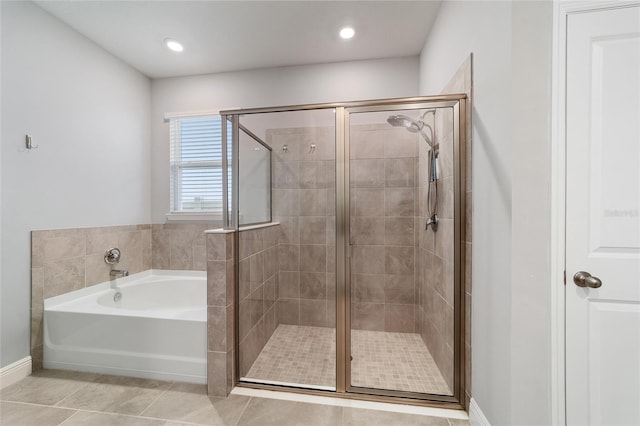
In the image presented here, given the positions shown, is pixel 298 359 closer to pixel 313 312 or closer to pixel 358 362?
pixel 313 312

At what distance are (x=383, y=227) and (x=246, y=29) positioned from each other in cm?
194

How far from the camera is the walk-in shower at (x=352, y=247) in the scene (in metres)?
1.52

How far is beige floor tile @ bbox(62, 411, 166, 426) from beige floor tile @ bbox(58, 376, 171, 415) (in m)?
0.03


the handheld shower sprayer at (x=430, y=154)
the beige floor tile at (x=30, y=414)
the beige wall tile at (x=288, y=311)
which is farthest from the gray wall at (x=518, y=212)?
the beige floor tile at (x=30, y=414)

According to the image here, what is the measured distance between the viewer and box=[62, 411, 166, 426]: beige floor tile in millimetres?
1312

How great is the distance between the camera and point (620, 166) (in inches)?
41.1

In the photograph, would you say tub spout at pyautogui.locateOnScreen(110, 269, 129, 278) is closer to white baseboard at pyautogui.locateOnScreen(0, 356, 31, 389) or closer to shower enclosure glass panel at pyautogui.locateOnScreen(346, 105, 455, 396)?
white baseboard at pyautogui.locateOnScreen(0, 356, 31, 389)

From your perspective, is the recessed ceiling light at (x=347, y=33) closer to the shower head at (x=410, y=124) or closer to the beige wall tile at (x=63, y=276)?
the shower head at (x=410, y=124)

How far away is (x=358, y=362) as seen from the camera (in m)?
→ 1.63

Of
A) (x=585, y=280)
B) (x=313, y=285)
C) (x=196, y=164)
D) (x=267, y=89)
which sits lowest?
(x=313, y=285)

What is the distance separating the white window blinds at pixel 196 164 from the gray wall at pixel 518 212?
244 centimetres

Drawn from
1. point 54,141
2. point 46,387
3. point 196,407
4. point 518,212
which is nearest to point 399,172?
point 518,212

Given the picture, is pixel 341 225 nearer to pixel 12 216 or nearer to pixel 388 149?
pixel 388 149

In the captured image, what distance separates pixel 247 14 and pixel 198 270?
2.36m
